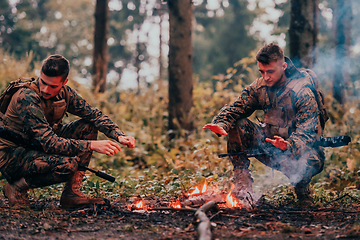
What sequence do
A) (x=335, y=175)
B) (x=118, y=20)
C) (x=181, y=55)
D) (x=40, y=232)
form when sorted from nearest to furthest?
(x=40, y=232) → (x=335, y=175) → (x=181, y=55) → (x=118, y=20)

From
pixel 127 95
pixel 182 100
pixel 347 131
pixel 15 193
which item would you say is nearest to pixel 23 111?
pixel 15 193

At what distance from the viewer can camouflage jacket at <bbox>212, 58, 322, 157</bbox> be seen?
4.04 m

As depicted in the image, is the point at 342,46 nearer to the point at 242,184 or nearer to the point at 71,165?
the point at 242,184

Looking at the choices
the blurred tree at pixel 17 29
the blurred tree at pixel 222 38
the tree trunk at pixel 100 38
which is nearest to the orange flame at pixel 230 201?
the tree trunk at pixel 100 38

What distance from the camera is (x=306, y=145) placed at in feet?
13.2

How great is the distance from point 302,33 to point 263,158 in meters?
3.26

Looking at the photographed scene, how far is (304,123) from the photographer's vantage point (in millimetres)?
4137

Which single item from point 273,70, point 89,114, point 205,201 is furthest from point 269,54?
point 89,114

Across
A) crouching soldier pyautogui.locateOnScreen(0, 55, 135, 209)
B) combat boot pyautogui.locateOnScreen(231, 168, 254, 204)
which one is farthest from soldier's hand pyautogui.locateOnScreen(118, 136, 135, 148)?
combat boot pyautogui.locateOnScreen(231, 168, 254, 204)

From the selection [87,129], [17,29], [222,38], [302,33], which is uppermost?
[222,38]

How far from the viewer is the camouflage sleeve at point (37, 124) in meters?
3.95

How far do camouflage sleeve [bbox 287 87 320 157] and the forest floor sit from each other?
0.74 m

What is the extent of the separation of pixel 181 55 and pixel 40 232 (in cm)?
596

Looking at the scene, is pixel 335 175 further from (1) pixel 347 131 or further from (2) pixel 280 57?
(2) pixel 280 57
